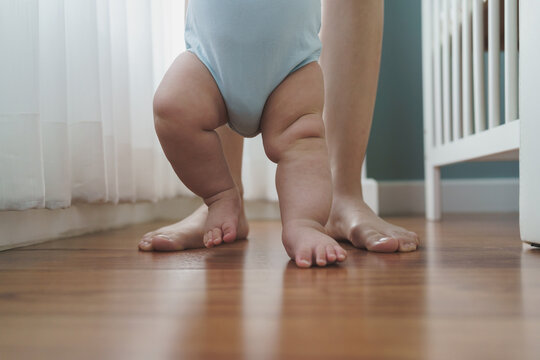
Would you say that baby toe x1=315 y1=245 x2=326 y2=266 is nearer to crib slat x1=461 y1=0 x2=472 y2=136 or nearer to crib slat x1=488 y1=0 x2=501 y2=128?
crib slat x1=488 y1=0 x2=501 y2=128

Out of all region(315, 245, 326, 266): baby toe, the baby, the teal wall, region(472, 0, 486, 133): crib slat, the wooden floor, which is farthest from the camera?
the teal wall

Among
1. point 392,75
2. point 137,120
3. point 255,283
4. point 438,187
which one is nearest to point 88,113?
point 137,120

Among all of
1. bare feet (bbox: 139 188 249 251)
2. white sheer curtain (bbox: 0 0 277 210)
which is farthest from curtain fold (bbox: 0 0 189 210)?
bare feet (bbox: 139 188 249 251)

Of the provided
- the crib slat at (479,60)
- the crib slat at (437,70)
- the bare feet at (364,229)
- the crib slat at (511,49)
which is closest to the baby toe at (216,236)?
the bare feet at (364,229)

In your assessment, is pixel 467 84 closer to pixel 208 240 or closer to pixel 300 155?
pixel 300 155

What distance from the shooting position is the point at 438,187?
5.39 ft

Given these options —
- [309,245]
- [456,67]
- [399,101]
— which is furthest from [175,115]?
[399,101]

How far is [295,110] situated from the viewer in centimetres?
76

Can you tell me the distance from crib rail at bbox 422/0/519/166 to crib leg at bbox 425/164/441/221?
0.04m

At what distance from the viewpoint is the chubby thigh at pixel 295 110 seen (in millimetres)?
754

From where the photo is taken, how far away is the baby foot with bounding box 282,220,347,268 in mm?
630

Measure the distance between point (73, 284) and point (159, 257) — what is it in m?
0.20

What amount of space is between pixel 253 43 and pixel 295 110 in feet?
0.39

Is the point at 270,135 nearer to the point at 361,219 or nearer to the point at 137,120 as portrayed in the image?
the point at 361,219
